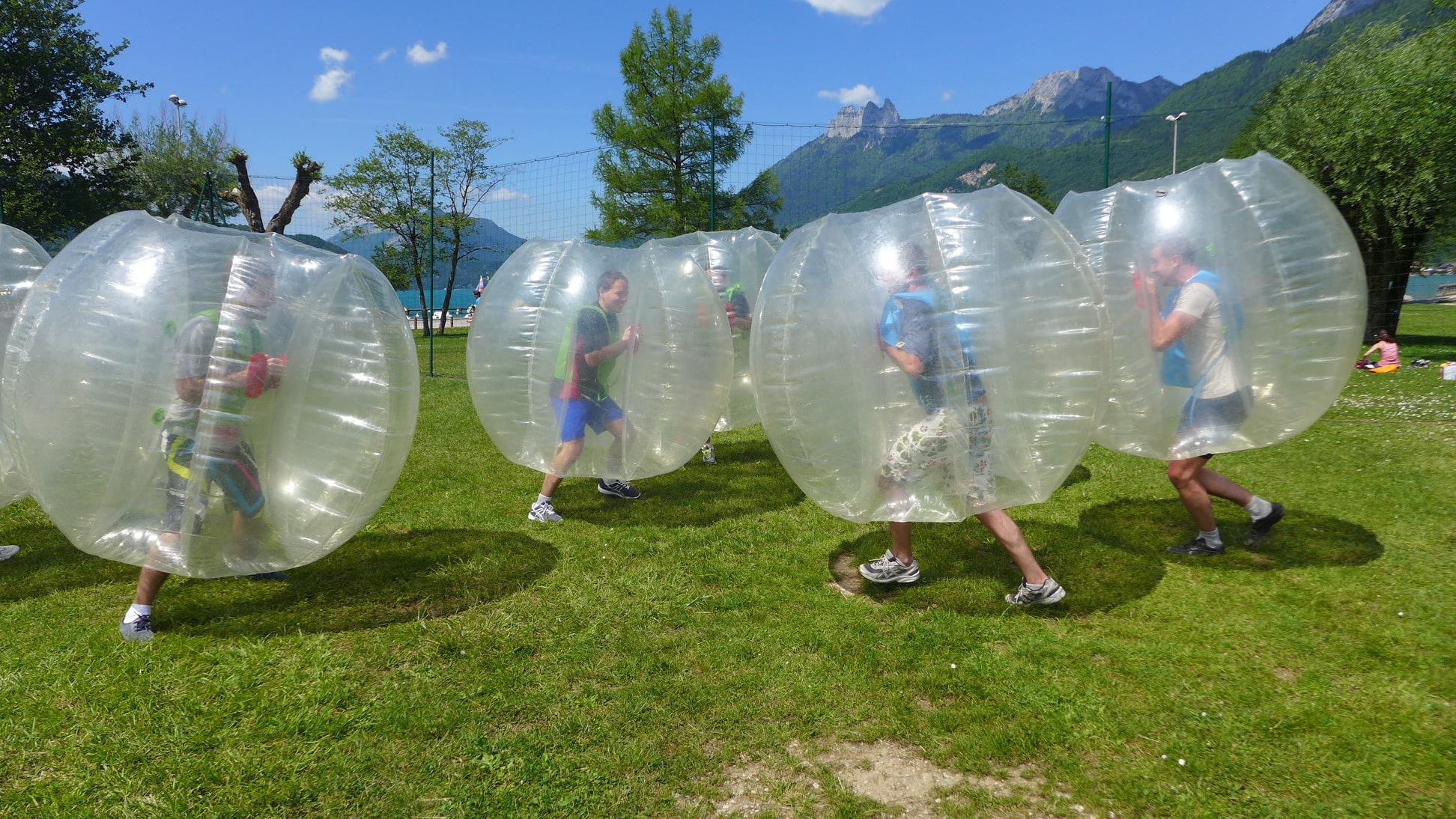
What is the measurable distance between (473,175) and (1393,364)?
29.9m

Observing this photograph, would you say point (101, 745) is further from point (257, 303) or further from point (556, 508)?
point (556, 508)

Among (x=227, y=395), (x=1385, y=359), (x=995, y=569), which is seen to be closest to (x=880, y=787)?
(x=995, y=569)

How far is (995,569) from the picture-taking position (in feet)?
16.1

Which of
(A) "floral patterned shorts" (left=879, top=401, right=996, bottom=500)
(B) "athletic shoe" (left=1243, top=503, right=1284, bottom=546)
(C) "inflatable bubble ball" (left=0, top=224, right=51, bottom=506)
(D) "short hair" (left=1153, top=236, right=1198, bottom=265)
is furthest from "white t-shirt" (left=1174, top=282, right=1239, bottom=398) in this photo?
(C) "inflatable bubble ball" (left=0, top=224, right=51, bottom=506)

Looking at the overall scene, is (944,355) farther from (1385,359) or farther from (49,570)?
(1385,359)

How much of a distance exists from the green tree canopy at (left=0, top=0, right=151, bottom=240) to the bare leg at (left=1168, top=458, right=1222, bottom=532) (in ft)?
90.5

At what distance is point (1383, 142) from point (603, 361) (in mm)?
17486

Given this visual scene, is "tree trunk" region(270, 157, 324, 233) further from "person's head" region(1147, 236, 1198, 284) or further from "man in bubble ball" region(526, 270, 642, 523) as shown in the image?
"person's head" region(1147, 236, 1198, 284)

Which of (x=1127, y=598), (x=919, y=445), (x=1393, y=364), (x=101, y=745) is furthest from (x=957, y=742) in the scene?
(x=1393, y=364)

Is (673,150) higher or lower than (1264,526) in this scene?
higher

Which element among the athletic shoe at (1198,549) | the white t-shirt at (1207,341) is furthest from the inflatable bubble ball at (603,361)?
the athletic shoe at (1198,549)

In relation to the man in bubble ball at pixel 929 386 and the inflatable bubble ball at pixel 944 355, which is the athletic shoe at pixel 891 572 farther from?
the man in bubble ball at pixel 929 386

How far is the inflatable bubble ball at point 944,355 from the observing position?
358 cm

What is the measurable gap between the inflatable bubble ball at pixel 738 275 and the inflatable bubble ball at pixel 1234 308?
135 inches
